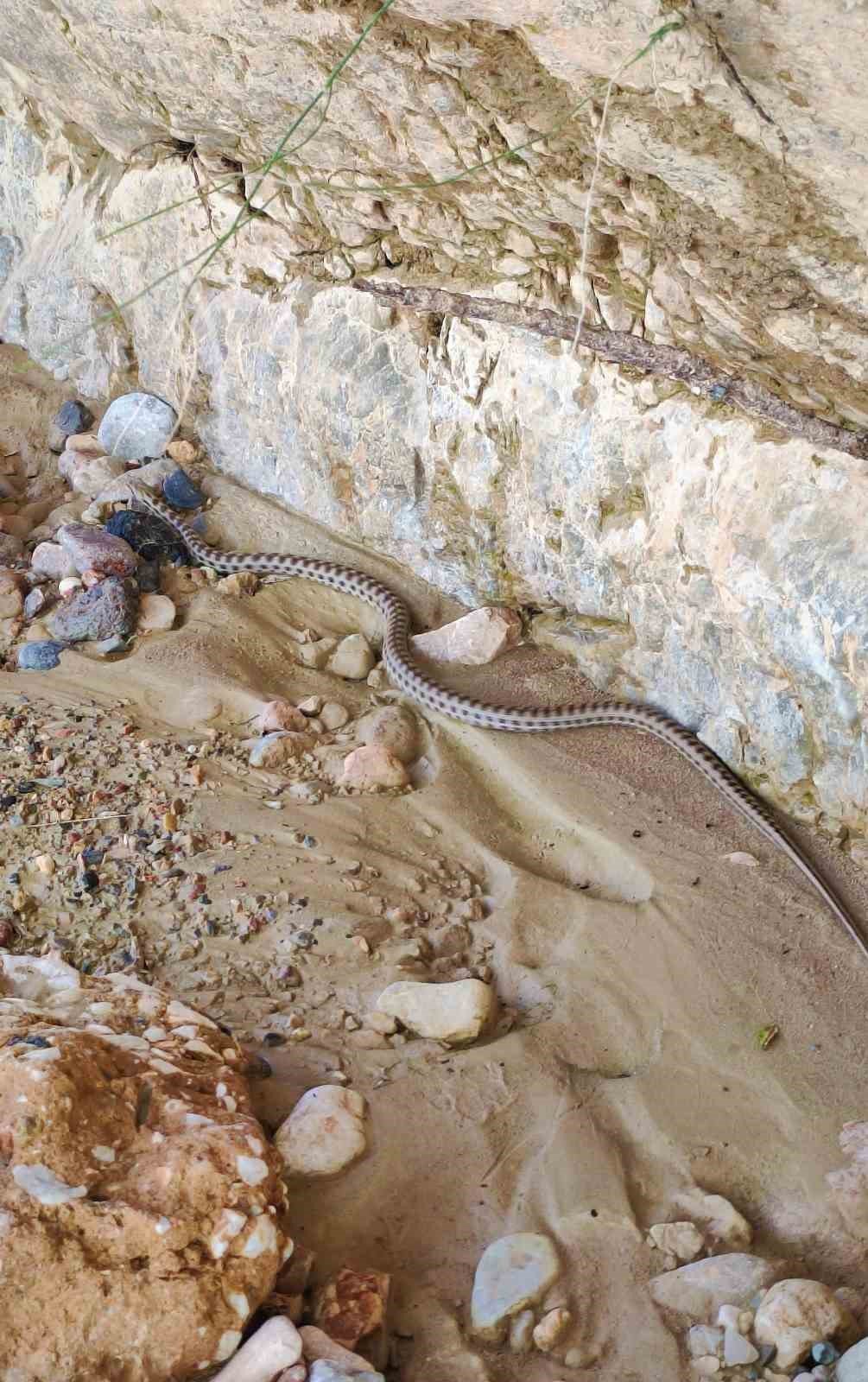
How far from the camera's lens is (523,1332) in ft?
9.23

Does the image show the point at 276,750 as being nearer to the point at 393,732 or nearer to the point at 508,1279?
the point at 393,732

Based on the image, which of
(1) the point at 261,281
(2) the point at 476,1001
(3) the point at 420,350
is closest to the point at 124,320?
(1) the point at 261,281

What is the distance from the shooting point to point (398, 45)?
3.57m

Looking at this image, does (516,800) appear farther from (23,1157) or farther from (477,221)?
(23,1157)

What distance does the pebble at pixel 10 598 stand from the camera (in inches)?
225

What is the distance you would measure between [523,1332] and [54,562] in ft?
14.5

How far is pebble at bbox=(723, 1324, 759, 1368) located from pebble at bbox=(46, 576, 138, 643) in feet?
13.2

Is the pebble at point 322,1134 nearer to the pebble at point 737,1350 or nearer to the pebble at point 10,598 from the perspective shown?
the pebble at point 737,1350

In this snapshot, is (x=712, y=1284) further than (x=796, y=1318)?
Yes

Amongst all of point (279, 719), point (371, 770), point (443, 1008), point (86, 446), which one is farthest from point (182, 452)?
point (443, 1008)

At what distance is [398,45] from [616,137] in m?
0.86

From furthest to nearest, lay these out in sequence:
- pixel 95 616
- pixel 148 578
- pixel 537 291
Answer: pixel 148 578 < pixel 95 616 < pixel 537 291

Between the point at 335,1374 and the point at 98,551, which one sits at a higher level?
the point at 335,1374

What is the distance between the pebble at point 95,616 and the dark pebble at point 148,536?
543 millimetres
